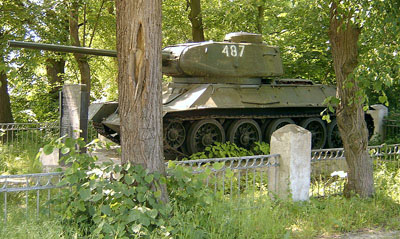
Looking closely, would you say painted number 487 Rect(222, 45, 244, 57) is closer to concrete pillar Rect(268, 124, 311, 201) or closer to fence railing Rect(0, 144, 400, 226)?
fence railing Rect(0, 144, 400, 226)

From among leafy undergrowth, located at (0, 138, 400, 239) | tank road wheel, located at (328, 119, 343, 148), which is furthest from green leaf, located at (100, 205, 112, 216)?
tank road wheel, located at (328, 119, 343, 148)

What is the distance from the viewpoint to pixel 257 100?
11250 mm

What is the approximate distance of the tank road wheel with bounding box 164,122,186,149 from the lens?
34.4 feet

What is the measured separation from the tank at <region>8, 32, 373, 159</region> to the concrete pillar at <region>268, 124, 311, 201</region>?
3.47 meters

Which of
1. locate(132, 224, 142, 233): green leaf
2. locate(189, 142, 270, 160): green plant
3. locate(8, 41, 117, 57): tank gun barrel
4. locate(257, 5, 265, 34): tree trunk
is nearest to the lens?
locate(132, 224, 142, 233): green leaf

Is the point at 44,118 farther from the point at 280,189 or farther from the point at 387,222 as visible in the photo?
the point at 387,222

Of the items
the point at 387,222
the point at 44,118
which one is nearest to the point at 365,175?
the point at 387,222

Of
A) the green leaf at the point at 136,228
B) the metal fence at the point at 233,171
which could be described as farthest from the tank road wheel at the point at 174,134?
the green leaf at the point at 136,228

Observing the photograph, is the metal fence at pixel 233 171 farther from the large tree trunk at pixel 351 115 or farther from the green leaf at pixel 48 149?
the green leaf at pixel 48 149

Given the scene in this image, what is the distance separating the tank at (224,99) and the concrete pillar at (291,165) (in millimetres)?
3466

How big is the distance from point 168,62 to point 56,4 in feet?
11.8

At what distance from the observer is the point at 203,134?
10984 mm

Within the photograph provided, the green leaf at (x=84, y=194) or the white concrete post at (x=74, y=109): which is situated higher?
the white concrete post at (x=74, y=109)

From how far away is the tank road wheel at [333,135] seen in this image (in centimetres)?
1317
